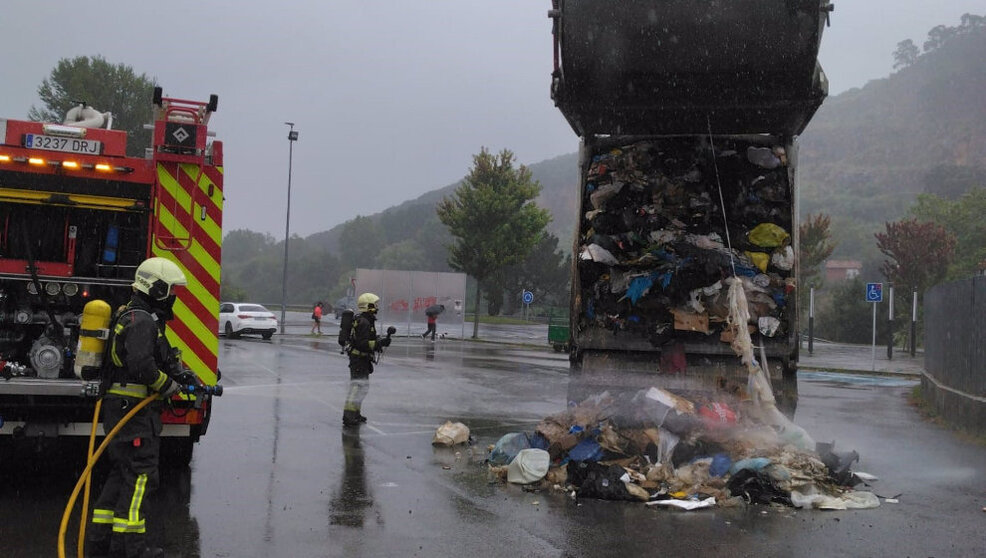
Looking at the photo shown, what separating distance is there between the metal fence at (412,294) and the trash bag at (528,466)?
24.6 m

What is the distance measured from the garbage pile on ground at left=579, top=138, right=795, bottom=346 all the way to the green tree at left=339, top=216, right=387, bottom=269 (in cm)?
12556

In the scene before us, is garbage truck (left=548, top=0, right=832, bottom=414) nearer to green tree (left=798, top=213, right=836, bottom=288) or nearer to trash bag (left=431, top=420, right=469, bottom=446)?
trash bag (left=431, top=420, right=469, bottom=446)

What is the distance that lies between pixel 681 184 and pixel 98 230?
5223 millimetres

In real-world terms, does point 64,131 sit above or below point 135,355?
above

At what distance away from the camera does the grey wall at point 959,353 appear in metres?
9.74

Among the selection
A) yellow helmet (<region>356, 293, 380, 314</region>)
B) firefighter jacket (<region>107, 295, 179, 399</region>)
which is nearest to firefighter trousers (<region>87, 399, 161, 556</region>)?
firefighter jacket (<region>107, 295, 179, 399</region>)

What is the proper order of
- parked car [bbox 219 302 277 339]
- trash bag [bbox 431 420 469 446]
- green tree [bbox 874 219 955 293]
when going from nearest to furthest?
trash bag [bbox 431 420 469 446], parked car [bbox 219 302 277 339], green tree [bbox 874 219 955 293]

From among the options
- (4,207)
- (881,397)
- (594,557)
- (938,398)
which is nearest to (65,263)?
(4,207)

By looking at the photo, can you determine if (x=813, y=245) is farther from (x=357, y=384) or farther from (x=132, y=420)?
(x=132, y=420)

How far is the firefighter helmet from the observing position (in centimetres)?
486

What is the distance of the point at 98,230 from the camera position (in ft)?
22.6

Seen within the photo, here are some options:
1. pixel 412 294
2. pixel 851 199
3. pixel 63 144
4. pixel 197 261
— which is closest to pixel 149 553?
pixel 197 261

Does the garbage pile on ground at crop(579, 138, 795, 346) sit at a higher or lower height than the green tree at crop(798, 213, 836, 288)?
lower

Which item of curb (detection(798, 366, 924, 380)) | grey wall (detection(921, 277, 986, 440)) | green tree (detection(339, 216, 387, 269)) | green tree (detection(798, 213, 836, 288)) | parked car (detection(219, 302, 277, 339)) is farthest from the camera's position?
green tree (detection(339, 216, 387, 269))
